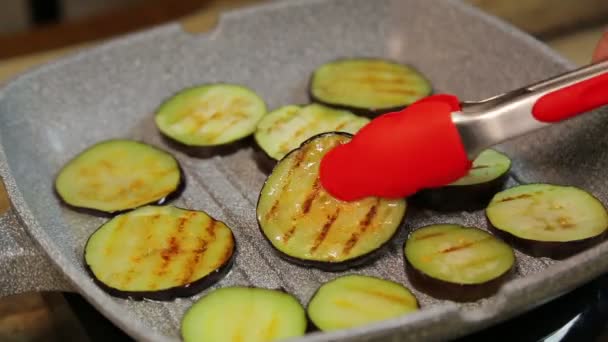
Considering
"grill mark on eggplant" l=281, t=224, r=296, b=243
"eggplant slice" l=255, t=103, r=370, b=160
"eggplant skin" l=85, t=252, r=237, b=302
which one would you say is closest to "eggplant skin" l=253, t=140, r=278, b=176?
"eggplant slice" l=255, t=103, r=370, b=160

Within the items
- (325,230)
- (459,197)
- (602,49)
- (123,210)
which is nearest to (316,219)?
(325,230)

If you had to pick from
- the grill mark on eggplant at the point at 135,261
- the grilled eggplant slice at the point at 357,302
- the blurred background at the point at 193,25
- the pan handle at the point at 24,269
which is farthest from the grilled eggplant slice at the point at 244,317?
the blurred background at the point at 193,25

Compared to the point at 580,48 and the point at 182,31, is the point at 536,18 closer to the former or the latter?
the point at 580,48

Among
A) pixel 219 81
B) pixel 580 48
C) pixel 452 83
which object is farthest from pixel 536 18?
pixel 219 81

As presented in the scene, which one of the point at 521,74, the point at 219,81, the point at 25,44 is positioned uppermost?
the point at 521,74

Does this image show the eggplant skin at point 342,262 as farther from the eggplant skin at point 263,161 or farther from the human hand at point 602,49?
the human hand at point 602,49

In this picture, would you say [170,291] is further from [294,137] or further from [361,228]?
[294,137]

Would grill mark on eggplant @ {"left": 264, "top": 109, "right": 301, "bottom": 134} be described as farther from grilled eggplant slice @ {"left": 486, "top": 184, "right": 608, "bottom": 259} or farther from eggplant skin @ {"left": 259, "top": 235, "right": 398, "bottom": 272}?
grilled eggplant slice @ {"left": 486, "top": 184, "right": 608, "bottom": 259}
